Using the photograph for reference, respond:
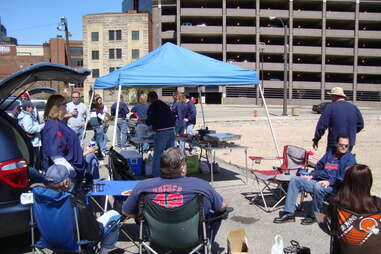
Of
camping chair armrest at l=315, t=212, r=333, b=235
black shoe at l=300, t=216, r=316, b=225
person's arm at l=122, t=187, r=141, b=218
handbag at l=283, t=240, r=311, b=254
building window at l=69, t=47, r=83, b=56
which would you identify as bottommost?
black shoe at l=300, t=216, r=316, b=225

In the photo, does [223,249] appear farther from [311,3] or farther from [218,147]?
[311,3]

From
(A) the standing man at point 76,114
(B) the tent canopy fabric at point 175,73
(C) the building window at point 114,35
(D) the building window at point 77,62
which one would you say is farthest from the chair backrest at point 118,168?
(D) the building window at point 77,62

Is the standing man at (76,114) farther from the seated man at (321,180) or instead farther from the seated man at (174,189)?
the seated man at (174,189)

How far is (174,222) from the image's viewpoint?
305 cm

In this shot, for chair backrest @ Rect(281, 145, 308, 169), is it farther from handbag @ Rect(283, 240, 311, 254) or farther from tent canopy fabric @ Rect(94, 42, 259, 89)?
handbag @ Rect(283, 240, 311, 254)

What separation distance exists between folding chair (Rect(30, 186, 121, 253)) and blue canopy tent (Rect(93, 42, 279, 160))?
10.0 ft

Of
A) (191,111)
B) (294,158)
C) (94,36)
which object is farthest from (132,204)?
(94,36)

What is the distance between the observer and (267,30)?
177ft

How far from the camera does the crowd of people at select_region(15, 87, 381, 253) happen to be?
301 centimetres

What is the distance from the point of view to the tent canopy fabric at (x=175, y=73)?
6283 mm

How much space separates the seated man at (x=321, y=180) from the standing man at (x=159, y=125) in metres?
2.60

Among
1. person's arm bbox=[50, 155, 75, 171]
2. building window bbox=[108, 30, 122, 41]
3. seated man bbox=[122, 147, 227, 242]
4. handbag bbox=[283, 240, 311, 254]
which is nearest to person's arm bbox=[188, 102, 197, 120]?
person's arm bbox=[50, 155, 75, 171]

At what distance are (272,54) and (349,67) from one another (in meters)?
11.1

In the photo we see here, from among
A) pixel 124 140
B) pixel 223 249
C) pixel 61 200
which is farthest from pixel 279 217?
pixel 124 140
